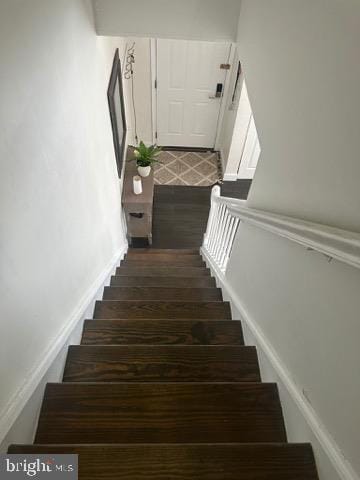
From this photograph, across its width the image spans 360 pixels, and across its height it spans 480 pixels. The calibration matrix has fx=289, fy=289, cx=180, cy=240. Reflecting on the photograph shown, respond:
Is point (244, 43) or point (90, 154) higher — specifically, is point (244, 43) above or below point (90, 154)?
above

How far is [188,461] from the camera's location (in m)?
0.95

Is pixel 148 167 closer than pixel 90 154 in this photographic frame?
No

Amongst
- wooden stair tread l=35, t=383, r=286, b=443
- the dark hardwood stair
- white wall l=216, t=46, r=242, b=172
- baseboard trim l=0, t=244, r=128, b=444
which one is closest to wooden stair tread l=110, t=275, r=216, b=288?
baseboard trim l=0, t=244, r=128, b=444

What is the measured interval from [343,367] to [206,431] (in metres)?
0.63

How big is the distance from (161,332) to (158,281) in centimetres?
87

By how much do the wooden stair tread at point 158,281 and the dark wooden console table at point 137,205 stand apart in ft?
2.93

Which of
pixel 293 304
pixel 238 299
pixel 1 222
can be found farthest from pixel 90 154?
pixel 293 304

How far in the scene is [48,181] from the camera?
120 cm

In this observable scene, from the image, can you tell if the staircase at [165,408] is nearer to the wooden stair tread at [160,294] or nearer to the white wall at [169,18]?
the wooden stair tread at [160,294]

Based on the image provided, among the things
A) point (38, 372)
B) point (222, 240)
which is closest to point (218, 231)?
point (222, 240)

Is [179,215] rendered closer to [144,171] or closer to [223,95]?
[144,171]

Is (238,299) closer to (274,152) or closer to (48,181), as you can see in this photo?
(274,152)

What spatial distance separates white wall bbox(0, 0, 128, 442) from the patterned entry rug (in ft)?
8.74

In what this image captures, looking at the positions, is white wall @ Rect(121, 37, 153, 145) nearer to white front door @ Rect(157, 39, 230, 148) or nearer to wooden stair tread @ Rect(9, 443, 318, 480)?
white front door @ Rect(157, 39, 230, 148)
